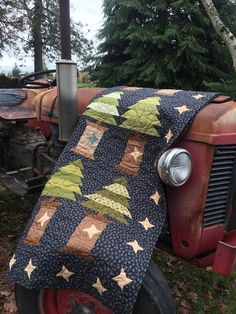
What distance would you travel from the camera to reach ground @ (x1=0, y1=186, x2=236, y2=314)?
302 cm

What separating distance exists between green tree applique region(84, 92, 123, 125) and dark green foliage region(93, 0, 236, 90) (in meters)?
5.30

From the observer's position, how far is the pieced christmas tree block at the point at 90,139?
7.92 feet

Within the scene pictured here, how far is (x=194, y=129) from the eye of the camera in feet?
7.02

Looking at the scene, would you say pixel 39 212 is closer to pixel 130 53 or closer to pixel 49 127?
pixel 49 127

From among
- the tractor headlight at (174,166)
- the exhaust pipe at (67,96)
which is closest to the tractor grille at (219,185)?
the tractor headlight at (174,166)

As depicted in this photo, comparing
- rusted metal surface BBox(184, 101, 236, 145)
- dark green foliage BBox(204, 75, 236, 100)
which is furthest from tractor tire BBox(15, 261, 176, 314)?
dark green foliage BBox(204, 75, 236, 100)

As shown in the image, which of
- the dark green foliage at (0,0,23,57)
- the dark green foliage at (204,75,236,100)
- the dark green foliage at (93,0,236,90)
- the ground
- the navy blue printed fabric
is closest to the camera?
the navy blue printed fabric

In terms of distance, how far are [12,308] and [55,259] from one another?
42.7 inches

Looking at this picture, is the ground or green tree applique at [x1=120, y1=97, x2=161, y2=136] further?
the ground

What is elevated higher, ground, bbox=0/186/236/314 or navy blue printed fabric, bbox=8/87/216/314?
navy blue printed fabric, bbox=8/87/216/314

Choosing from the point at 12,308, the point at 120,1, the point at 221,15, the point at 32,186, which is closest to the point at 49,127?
the point at 32,186

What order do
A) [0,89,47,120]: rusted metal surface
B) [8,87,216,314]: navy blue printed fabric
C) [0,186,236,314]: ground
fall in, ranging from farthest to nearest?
1. [0,89,47,120]: rusted metal surface
2. [0,186,236,314]: ground
3. [8,87,216,314]: navy blue printed fabric

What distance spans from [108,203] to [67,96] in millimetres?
826

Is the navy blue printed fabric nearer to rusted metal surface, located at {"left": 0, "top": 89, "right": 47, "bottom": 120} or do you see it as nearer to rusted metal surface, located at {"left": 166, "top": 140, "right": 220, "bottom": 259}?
rusted metal surface, located at {"left": 166, "top": 140, "right": 220, "bottom": 259}
